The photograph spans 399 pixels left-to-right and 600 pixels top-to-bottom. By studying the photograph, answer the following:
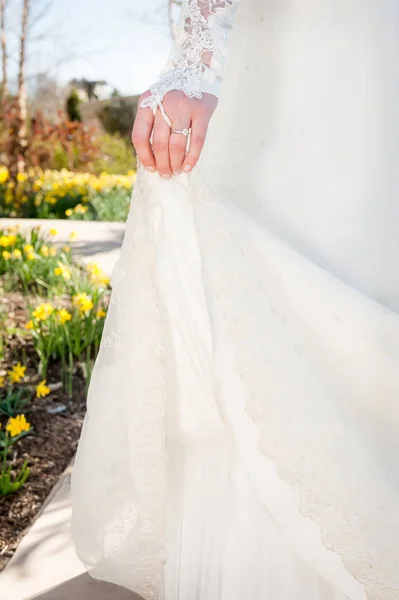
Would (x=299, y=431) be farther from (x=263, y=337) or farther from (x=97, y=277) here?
(x=97, y=277)

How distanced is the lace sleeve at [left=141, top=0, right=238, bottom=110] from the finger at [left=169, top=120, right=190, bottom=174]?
0.10m

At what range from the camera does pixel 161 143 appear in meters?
0.90

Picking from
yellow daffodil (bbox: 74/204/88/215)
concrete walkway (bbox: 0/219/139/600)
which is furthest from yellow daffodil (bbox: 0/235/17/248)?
yellow daffodil (bbox: 74/204/88/215)

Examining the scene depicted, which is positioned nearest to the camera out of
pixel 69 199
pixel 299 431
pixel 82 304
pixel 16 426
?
pixel 299 431

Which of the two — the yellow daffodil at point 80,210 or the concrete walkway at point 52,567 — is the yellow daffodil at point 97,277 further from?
the yellow daffodil at point 80,210

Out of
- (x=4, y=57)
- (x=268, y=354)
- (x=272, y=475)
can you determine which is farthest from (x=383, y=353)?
(x=4, y=57)

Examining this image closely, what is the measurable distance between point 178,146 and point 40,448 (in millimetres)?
1347

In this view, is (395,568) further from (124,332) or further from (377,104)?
(377,104)

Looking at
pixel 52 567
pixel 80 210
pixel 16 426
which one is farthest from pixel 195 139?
pixel 80 210

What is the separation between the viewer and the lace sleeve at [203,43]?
0.96m

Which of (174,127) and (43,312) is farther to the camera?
(43,312)

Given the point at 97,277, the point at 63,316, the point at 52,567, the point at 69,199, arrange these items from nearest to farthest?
the point at 52,567, the point at 63,316, the point at 97,277, the point at 69,199

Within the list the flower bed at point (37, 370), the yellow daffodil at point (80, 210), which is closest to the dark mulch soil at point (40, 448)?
the flower bed at point (37, 370)

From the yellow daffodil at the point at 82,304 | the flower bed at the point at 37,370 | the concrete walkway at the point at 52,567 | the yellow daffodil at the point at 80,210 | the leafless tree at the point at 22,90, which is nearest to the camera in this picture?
the concrete walkway at the point at 52,567
